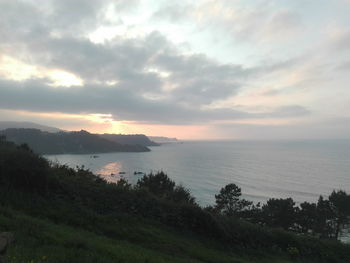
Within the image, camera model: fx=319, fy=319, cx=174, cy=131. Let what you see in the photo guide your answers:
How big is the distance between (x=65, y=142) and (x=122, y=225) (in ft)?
493

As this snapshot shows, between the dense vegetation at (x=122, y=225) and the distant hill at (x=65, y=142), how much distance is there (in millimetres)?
125144

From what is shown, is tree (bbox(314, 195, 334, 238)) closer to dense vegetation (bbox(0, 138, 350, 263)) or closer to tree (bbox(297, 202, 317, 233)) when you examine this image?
tree (bbox(297, 202, 317, 233))

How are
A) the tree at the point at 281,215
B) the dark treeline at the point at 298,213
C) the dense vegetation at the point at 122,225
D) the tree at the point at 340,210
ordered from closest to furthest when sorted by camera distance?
the dense vegetation at the point at 122,225 < the tree at the point at 281,215 < the dark treeline at the point at 298,213 < the tree at the point at 340,210

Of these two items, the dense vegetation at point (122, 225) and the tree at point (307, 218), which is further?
the tree at point (307, 218)

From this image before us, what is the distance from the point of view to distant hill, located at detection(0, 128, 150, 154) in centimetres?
13518

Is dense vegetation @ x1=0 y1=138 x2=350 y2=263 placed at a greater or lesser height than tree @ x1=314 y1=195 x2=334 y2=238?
greater

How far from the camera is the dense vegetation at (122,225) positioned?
6.76 metres

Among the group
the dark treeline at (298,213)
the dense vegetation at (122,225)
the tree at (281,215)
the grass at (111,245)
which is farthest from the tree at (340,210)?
the grass at (111,245)

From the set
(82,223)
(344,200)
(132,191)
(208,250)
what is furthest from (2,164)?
(344,200)

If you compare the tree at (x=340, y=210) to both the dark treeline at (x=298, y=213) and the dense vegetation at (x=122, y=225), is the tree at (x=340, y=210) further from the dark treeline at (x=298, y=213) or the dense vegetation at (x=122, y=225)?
the dense vegetation at (x=122, y=225)

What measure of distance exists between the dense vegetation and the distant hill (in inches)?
4927

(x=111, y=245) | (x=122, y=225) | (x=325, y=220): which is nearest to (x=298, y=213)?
(x=325, y=220)

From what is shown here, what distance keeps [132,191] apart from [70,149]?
477ft

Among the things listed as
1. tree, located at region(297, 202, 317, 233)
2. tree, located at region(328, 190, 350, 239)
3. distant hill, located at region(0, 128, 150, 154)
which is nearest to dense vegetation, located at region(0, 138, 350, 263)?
tree, located at region(297, 202, 317, 233)
